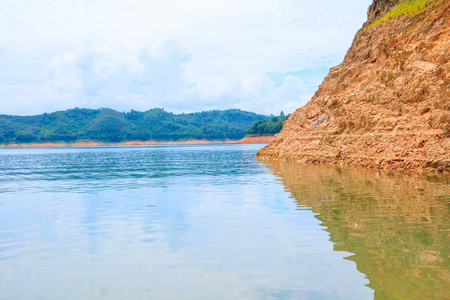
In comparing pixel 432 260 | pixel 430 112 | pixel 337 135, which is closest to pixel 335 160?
pixel 337 135

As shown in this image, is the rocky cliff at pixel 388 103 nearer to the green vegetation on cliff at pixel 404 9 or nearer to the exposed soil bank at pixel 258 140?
the green vegetation on cliff at pixel 404 9

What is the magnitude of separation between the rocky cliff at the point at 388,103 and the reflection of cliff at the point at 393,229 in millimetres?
8016

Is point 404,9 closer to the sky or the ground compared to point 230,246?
closer to the sky

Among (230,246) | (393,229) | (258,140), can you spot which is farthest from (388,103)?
(258,140)

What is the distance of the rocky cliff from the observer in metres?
28.0

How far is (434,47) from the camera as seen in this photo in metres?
31.6

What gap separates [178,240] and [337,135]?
3178cm

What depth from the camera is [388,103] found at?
1350 inches

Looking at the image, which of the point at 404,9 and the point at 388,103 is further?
the point at 404,9

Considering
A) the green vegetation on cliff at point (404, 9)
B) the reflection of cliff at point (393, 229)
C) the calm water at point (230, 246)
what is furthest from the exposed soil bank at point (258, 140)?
the calm water at point (230, 246)

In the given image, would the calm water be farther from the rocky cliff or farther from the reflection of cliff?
the rocky cliff

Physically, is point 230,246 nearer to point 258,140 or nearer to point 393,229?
point 393,229

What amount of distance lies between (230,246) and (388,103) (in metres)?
29.3

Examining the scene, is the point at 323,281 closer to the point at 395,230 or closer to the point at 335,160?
the point at 395,230
